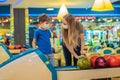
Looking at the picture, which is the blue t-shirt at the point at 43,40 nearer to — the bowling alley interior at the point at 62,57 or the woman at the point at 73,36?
the bowling alley interior at the point at 62,57

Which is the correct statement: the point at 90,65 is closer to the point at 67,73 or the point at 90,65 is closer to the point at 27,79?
the point at 67,73

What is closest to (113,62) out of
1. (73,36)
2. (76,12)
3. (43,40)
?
(73,36)

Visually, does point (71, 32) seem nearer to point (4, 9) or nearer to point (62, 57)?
point (62, 57)

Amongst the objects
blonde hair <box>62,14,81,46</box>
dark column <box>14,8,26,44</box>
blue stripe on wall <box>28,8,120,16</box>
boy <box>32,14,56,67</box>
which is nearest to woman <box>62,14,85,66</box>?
blonde hair <box>62,14,81,46</box>

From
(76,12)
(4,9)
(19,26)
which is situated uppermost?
(4,9)

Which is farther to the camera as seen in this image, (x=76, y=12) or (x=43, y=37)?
(x=76, y=12)

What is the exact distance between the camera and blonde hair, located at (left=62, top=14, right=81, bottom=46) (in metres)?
4.62

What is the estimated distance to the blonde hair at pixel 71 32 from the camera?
15.2 ft

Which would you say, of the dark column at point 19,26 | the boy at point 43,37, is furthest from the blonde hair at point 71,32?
the dark column at point 19,26

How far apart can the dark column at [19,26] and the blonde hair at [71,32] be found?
24.8 ft

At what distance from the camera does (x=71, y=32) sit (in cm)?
466

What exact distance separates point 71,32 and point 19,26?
7.84m

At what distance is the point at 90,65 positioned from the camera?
8.80ft

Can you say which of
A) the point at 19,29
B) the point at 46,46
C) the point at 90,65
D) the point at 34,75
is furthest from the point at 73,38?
the point at 19,29
